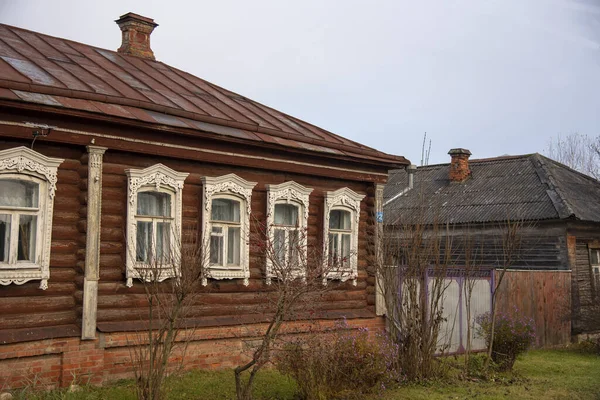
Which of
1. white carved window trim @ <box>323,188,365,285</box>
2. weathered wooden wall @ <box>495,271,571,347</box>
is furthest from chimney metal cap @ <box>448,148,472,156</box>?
white carved window trim @ <box>323,188,365,285</box>

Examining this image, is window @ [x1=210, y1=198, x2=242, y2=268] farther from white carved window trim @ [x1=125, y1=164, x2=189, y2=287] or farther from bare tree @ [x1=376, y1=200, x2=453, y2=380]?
bare tree @ [x1=376, y1=200, x2=453, y2=380]

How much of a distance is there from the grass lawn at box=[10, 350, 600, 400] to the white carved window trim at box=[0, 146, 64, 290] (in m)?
1.48

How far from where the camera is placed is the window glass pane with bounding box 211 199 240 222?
11.9 m

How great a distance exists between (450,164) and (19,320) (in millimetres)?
18397

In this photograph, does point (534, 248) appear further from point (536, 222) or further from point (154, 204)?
point (154, 204)

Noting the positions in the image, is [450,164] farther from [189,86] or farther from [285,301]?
[285,301]

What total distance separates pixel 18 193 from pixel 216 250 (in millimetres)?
3325

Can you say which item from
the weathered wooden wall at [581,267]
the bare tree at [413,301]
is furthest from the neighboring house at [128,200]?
the weathered wooden wall at [581,267]

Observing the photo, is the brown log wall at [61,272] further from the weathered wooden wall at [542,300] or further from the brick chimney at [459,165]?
the brick chimney at [459,165]

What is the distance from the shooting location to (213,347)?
38.3ft

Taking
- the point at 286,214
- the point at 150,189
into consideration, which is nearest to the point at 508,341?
the point at 286,214

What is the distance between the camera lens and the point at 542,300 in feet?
59.5

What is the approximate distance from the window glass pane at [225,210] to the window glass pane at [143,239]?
3.99ft

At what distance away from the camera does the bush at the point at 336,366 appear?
935cm
